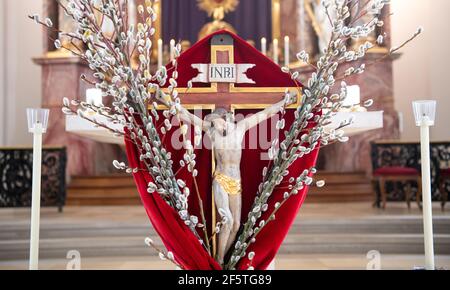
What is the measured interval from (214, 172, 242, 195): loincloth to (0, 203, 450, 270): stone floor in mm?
1968

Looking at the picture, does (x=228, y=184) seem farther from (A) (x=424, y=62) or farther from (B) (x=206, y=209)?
(A) (x=424, y=62)

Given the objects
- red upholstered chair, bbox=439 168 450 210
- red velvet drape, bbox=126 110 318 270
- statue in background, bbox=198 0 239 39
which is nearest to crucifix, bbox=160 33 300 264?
red velvet drape, bbox=126 110 318 270

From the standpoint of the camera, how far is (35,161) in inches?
87.7

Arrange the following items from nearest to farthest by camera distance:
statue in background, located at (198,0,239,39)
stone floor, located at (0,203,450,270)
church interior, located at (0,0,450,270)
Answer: stone floor, located at (0,203,450,270) < church interior, located at (0,0,450,270) < statue in background, located at (198,0,239,39)

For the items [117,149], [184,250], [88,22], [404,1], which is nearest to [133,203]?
[117,149]

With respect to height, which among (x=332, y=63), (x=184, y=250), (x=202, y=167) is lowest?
(x=184, y=250)

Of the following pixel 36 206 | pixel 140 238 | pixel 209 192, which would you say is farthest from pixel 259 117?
pixel 140 238

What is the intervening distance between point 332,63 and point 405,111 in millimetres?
8119

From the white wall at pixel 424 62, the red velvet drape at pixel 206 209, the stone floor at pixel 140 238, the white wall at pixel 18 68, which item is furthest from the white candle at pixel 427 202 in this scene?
the white wall at pixel 18 68

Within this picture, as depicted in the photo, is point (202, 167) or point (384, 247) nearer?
point (202, 167)

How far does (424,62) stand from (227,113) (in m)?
8.02

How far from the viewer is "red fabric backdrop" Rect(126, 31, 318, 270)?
6.64 ft

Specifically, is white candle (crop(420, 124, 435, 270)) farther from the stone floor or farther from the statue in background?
the statue in background

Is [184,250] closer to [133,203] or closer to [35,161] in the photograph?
[35,161]
